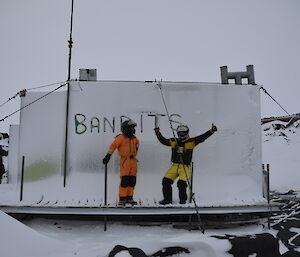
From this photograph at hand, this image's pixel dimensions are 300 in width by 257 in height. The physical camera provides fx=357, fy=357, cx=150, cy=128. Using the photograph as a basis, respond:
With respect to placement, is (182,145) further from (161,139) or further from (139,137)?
(139,137)

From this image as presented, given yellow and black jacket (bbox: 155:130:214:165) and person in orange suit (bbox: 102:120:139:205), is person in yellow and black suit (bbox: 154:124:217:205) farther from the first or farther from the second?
person in orange suit (bbox: 102:120:139:205)

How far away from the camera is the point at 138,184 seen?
8.57 metres

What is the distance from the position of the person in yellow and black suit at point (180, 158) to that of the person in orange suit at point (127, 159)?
0.66m

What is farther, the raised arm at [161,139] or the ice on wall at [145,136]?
the ice on wall at [145,136]

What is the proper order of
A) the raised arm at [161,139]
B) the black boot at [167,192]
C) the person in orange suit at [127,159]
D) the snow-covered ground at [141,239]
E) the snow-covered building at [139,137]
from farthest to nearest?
the snow-covered building at [139,137] < the raised arm at [161,139] < the black boot at [167,192] < the person in orange suit at [127,159] < the snow-covered ground at [141,239]

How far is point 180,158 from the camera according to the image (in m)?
7.81

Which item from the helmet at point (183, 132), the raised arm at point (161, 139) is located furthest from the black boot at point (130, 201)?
the helmet at point (183, 132)

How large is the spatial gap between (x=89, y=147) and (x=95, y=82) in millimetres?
1597

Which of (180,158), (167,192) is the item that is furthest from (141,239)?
(180,158)

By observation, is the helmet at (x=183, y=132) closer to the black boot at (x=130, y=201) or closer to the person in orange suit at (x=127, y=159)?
the person in orange suit at (x=127, y=159)

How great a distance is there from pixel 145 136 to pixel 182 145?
3.83ft

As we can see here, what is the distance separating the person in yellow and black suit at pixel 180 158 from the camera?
7.71 m

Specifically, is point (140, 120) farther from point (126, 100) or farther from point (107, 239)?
point (107, 239)

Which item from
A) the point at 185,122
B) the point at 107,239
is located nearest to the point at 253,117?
the point at 185,122
